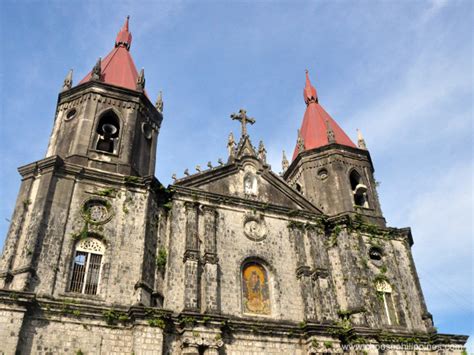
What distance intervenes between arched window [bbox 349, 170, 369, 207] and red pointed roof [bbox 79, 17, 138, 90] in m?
11.3

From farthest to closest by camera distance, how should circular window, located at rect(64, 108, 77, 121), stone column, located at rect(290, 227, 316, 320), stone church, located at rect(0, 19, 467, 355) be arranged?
circular window, located at rect(64, 108, 77, 121) → stone column, located at rect(290, 227, 316, 320) → stone church, located at rect(0, 19, 467, 355)

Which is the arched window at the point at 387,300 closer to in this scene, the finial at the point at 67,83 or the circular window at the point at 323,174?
the circular window at the point at 323,174

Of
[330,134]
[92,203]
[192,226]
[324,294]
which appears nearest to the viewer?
[92,203]

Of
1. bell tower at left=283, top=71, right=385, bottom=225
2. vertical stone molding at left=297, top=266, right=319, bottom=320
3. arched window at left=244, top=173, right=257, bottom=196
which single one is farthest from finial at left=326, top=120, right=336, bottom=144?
vertical stone molding at left=297, top=266, right=319, bottom=320

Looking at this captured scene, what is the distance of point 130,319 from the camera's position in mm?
14227

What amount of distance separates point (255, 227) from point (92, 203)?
636 centimetres

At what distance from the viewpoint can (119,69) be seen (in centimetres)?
2162

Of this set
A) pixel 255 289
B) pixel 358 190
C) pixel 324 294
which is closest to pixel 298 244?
pixel 324 294

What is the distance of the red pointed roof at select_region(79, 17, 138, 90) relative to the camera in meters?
20.6

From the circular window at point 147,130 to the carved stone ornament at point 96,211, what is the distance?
14.5 feet

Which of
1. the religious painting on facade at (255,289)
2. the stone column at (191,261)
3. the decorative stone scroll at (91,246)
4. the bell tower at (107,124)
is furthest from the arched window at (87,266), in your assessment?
the religious painting on facade at (255,289)

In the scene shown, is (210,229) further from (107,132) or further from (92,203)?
(107,132)

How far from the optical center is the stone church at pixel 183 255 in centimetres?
1406

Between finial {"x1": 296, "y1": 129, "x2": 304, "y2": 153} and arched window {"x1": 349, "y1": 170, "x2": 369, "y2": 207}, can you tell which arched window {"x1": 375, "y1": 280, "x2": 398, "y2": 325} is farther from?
finial {"x1": 296, "y1": 129, "x2": 304, "y2": 153}
